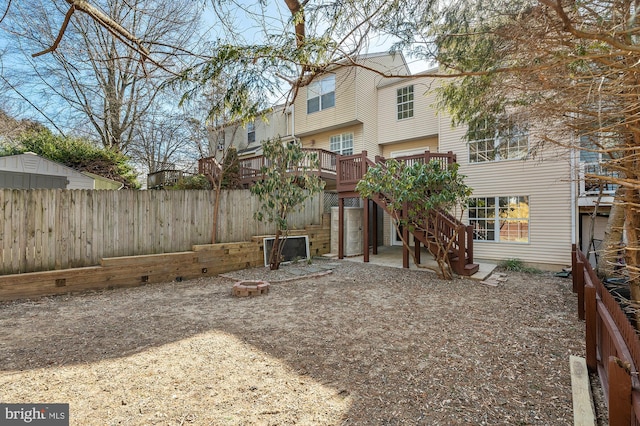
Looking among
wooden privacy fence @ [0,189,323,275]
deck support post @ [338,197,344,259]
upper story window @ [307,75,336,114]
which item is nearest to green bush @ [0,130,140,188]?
wooden privacy fence @ [0,189,323,275]

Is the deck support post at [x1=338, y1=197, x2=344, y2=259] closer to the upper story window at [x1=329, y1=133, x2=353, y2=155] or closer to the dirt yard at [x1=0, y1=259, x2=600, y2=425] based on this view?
the upper story window at [x1=329, y1=133, x2=353, y2=155]

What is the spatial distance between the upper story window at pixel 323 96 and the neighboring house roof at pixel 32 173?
9080 mm

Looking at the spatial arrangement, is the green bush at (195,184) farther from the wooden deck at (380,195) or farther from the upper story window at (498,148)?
the upper story window at (498,148)

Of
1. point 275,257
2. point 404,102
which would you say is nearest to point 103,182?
point 275,257

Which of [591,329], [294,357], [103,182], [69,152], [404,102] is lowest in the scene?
[294,357]

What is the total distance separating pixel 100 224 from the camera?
19.6 feet

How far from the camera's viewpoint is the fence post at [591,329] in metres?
2.88

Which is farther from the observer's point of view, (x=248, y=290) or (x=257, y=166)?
(x=257, y=166)

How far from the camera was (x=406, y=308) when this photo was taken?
486 centimetres

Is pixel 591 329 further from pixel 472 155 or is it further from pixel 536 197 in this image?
pixel 472 155

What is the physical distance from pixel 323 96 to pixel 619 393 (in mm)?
13085

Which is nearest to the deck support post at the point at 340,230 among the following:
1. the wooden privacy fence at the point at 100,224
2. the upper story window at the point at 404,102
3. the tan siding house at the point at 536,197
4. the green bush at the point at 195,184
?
the wooden privacy fence at the point at 100,224

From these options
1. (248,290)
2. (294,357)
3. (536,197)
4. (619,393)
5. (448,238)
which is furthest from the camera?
(536,197)

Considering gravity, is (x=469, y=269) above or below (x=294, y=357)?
above
